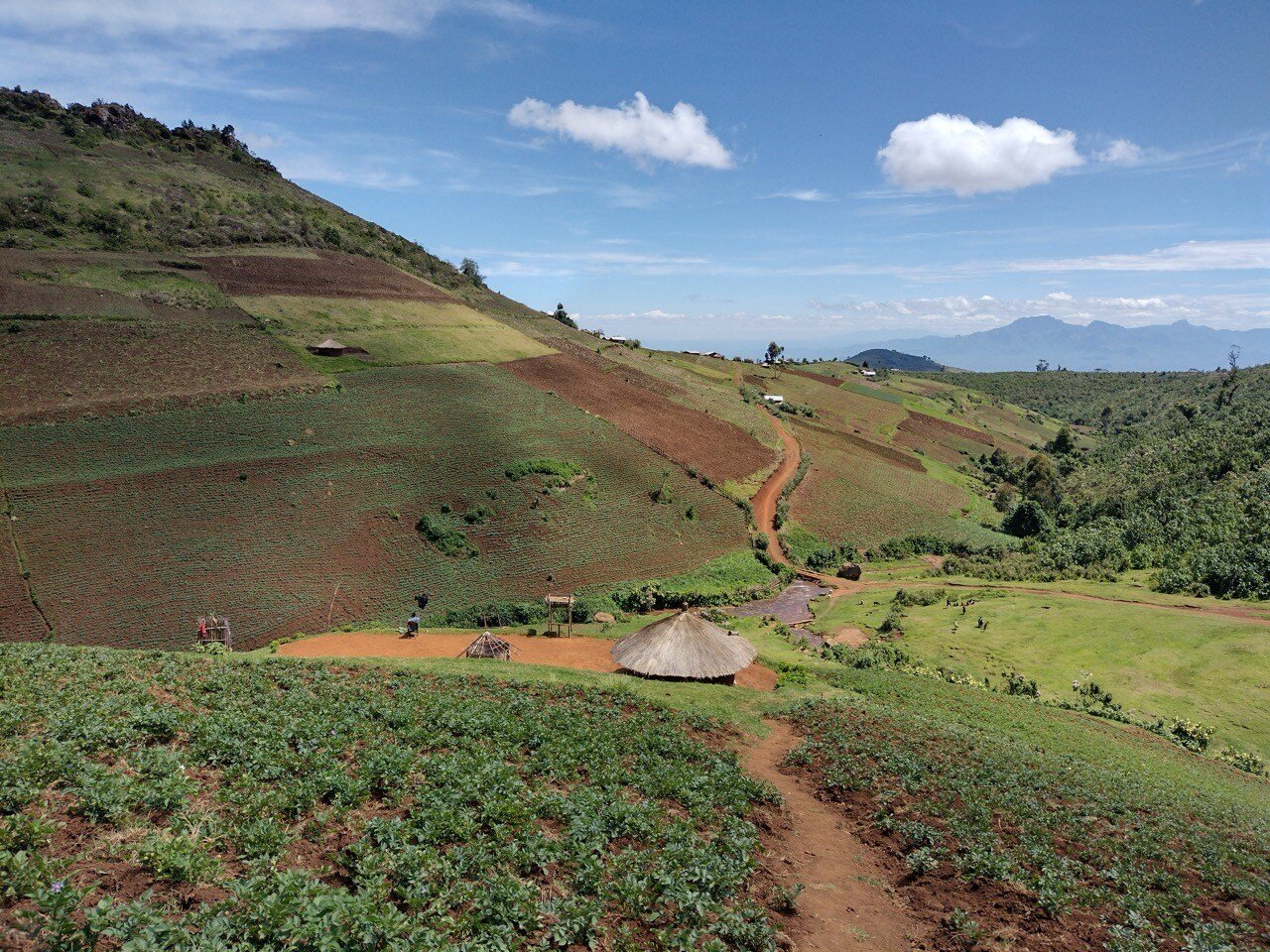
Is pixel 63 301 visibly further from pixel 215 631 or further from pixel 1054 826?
pixel 1054 826

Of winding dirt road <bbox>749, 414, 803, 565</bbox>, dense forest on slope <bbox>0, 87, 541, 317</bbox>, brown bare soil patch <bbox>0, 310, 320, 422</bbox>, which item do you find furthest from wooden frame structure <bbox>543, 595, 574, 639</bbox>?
dense forest on slope <bbox>0, 87, 541, 317</bbox>

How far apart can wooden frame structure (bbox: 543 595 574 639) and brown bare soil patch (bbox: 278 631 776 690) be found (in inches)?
43.2

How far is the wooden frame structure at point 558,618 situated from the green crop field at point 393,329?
1493 inches

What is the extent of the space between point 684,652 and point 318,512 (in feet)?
93.1

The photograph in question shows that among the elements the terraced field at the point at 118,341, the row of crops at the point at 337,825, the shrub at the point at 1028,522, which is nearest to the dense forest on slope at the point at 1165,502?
the shrub at the point at 1028,522

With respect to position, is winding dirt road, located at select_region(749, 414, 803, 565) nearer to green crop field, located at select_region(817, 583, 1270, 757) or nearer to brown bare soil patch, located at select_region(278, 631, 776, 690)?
green crop field, located at select_region(817, 583, 1270, 757)

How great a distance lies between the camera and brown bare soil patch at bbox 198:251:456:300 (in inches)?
2913

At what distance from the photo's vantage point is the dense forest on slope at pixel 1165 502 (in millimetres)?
43969

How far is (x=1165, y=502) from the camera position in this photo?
190 feet

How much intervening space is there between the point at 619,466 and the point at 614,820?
47301mm

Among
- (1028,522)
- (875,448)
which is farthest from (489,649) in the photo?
(875,448)

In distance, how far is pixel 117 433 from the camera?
43.6 metres

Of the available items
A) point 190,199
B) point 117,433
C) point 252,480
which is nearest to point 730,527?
point 252,480

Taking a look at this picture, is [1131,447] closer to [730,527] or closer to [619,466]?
[730,527]
